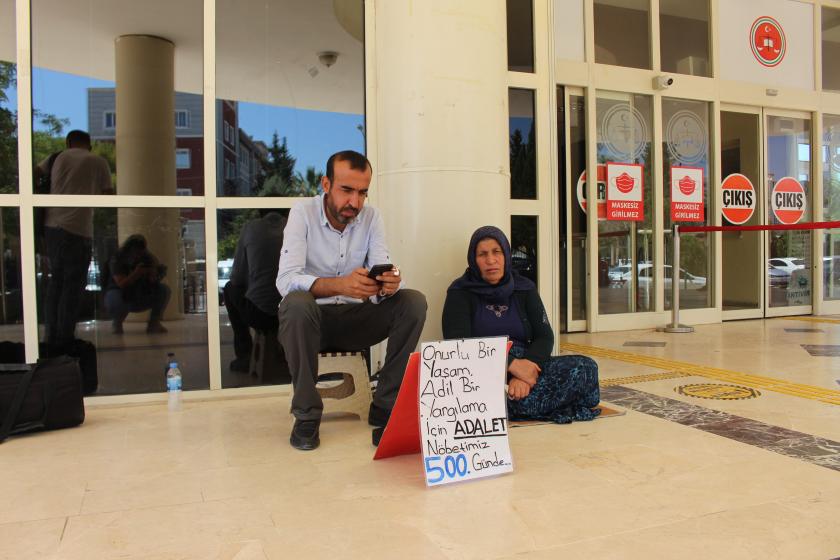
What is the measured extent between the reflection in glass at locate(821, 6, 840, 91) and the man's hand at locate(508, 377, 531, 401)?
766 centimetres

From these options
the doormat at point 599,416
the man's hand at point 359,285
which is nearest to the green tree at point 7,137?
the man's hand at point 359,285

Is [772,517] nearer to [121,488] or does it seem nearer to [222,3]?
[121,488]

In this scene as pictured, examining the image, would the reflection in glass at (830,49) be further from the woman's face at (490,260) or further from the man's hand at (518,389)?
the man's hand at (518,389)

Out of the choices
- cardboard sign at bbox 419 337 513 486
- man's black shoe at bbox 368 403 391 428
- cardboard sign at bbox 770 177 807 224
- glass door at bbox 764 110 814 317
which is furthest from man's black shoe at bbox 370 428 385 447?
cardboard sign at bbox 770 177 807 224

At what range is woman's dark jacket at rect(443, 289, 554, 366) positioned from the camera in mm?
3131

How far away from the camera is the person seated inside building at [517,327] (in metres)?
3.12

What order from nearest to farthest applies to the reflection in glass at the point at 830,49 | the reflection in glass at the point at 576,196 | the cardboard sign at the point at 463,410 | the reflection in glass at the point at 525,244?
the cardboard sign at the point at 463,410, the reflection in glass at the point at 525,244, the reflection in glass at the point at 576,196, the reflection in glass at the point at 830,49

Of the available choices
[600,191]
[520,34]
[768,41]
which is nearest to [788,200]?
[768,41]

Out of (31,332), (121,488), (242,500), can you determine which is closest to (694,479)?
(242,500)

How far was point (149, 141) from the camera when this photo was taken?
12.0 feet

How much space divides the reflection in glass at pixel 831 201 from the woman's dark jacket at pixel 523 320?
662 centimetres

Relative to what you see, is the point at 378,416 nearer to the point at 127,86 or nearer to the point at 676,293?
the point at 127,86

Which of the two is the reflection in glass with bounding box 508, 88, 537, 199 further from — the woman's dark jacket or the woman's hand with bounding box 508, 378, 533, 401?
the woman's hand with bounding box 508, 378, 533, 401

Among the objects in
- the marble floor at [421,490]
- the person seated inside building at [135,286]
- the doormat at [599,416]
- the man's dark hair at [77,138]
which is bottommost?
the marble floor at [421,490]
